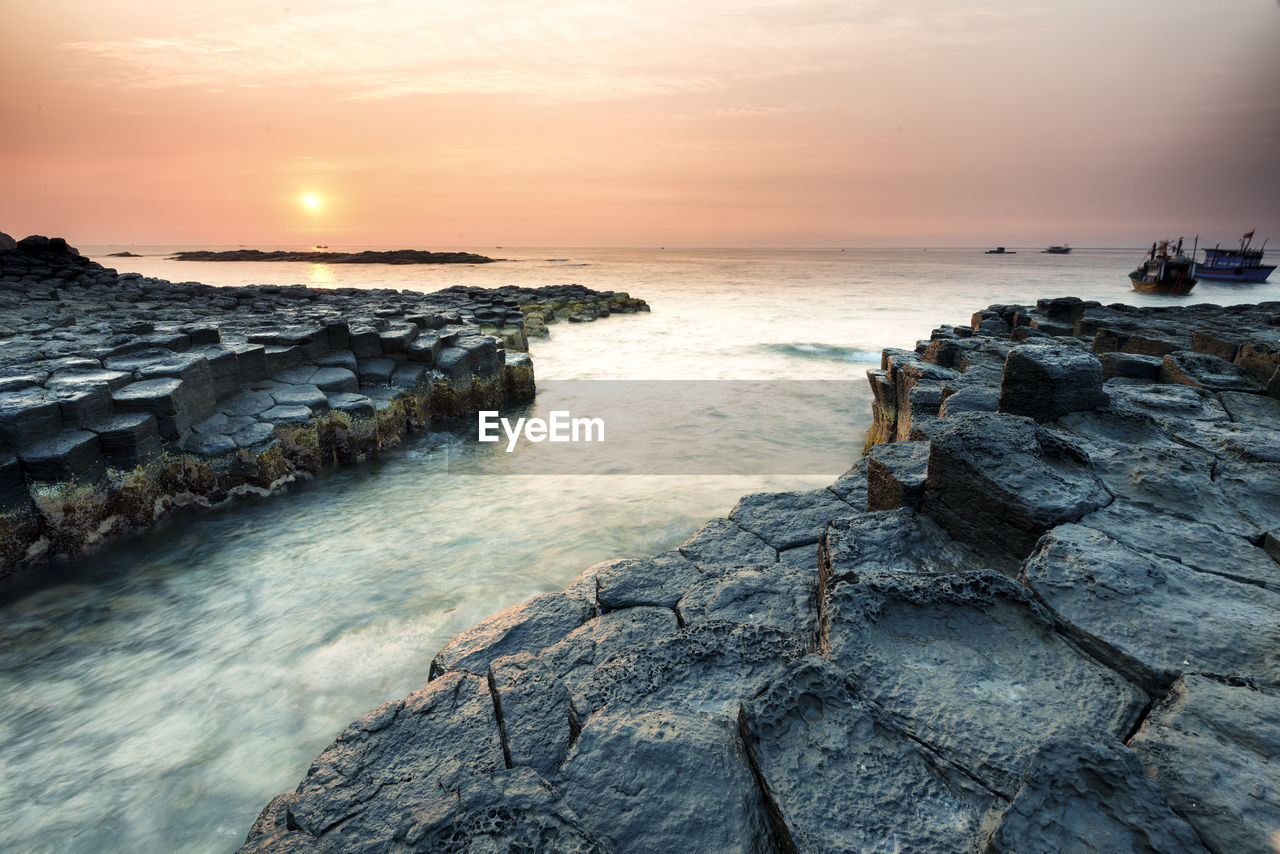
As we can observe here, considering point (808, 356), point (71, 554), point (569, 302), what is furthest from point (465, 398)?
point (569, 302)

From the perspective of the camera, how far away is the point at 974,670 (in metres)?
1.88

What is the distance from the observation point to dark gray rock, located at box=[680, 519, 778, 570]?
3.42m

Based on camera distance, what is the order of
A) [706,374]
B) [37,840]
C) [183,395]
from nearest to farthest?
[37,840] → [183,395] → [706,374]

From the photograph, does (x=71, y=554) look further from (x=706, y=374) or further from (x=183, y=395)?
(x=706, y=374)

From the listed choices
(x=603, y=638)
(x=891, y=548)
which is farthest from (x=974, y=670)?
(x=603, y=638)

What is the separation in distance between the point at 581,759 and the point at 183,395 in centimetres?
589

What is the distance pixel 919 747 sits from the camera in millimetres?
1626

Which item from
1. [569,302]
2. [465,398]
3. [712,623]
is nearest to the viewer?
[712,623]

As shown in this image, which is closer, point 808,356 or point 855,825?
point 855,825

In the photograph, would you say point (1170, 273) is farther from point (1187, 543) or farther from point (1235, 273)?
point (1187, 543)

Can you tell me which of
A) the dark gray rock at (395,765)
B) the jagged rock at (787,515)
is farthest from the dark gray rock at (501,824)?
the jagged rock at (787,515)

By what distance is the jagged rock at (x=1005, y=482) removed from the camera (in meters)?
2.59

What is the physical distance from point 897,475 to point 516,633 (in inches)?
90.4

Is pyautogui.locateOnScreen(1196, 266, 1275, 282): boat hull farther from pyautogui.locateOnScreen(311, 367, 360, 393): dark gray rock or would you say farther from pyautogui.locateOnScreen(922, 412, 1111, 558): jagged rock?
pyautogui.locateOnScreen(311, 367, 360, 393): dark gray rock
